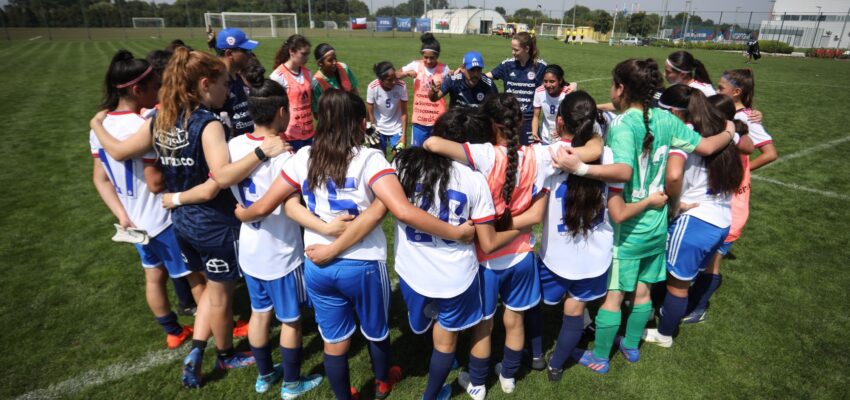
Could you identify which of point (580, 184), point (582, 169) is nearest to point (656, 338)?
point (580, 184)

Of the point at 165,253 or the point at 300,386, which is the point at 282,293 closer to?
the point at 300,386

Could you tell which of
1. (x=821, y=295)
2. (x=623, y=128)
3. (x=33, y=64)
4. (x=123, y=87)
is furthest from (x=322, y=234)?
(x=33, y=64)

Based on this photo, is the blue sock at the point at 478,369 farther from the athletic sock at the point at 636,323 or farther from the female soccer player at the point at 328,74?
the female soccer player at the point at 328,74

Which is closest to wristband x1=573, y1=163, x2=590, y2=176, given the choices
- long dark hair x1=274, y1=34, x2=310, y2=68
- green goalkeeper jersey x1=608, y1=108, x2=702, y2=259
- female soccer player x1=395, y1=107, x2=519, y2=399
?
green goalkeeper jersey x1=608, y1=108, x2=702, y2=259

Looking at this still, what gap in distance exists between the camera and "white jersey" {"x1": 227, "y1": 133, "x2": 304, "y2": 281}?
2500 millimetres

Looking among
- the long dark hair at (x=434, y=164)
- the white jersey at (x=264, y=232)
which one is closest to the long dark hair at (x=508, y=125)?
the long dark hair at (x=434, y=164)

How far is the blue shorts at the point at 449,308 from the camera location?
8.18 feet

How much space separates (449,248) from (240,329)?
240 centimetres

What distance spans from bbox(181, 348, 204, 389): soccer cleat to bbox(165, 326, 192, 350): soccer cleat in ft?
2.11

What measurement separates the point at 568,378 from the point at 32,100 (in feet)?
55.3

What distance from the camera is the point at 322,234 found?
236cm

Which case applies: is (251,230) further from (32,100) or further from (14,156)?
(32,100)

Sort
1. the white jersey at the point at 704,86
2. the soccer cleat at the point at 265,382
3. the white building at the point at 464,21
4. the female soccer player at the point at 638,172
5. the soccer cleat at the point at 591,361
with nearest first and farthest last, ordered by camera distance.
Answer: the female soccer player at the point at 638,172 → the soccer cleat at the point at 265,382 → the soccer cleat at the point at 591,361 → the white jersey at the point at 704,86 → the white building at the point at 464,21

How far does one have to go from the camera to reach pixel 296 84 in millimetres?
5117
